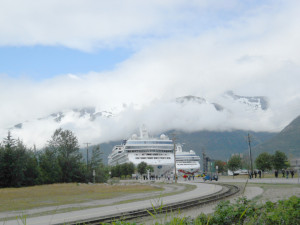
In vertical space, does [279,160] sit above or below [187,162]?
below

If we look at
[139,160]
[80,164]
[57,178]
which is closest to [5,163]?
[57,178]

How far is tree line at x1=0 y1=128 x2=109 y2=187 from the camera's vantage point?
49.3 m

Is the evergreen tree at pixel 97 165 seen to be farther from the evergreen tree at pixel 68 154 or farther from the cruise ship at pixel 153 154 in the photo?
the cruise ship at pixel 153 154

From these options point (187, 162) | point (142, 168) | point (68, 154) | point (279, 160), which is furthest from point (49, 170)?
point (187, 162)

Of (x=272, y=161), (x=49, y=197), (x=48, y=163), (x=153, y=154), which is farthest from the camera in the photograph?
(x=153, y=154)

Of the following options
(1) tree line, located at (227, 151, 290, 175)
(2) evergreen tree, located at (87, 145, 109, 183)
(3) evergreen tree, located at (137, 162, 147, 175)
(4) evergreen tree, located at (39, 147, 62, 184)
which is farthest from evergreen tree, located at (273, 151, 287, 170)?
(3) evergreen tree, located at (137, 162, 147, 175)

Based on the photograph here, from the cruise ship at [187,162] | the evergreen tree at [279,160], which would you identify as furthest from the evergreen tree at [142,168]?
the evergreen tree at [279,160]

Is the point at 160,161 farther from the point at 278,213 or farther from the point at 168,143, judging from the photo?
the point at 278,213

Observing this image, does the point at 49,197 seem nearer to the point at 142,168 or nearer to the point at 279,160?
the point at 279,160

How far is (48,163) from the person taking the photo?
5703 centimetres

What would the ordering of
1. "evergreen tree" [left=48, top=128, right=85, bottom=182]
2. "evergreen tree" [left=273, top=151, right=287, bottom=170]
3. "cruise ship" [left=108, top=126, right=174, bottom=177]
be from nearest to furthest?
"evergreen tree" [left=48, top=128, right=85, bottom=182] < "evergreen tree" [left=273, top=151, right=287, bottom=170] < "cruise ship" [left=108, top=126, right=174, bottom=177]

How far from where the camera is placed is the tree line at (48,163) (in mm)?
49281

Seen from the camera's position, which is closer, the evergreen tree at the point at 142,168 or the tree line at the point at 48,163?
the tree line at the point at 48,163

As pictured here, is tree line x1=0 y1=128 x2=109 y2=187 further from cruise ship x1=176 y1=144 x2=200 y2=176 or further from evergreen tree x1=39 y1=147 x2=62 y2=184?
cruise ship x1=176 y1=144 x2=200 y2=176
